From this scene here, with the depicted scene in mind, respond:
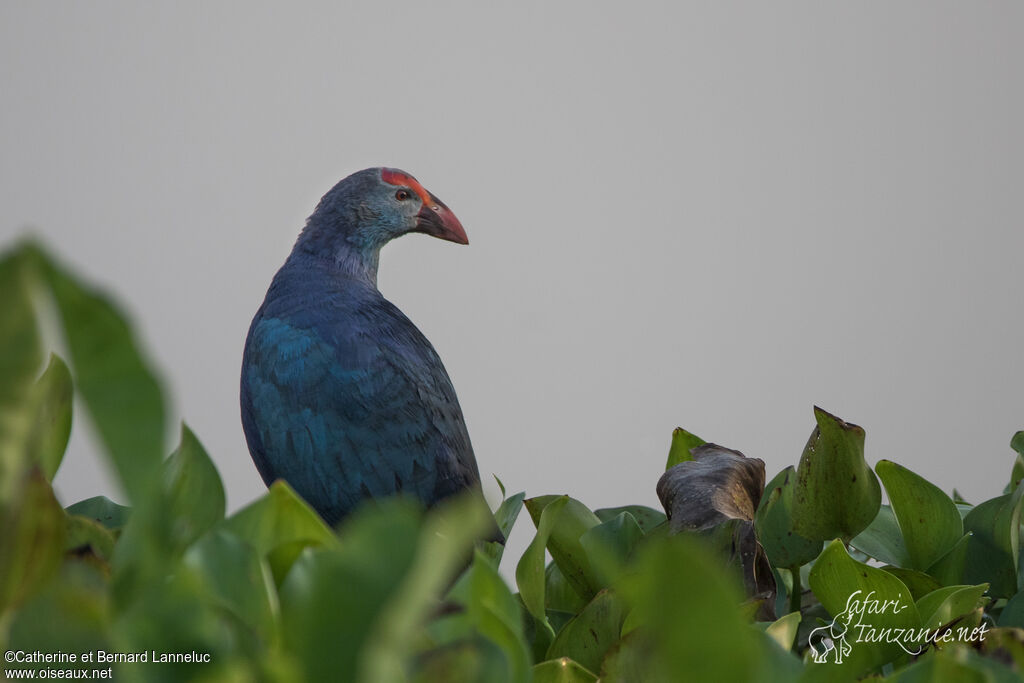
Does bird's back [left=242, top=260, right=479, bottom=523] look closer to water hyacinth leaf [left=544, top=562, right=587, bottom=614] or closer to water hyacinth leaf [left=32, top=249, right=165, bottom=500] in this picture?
water hyacinth leaf [left=544, top=562, right=587, bottom=614]

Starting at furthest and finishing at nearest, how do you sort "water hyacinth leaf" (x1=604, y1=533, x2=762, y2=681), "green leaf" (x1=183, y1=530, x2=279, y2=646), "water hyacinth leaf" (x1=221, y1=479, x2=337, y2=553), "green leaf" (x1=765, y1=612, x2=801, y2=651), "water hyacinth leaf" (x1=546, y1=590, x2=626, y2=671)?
1. "water hyacinth leaf" (x1=546, y1=590, x2=626, y2=671)
2. "green leaf" (x1=765, y1=612, x2=801, y2=651)
3. "water hyacinth leaf" (x1=221, y1=479, x2=337, y2=553)
4. "green leaf" (x1=183, y1=530, x2=279, y2=646)
5. "water hyacinth leaf" (x1=604, y1=533, x2=762, y2=681)

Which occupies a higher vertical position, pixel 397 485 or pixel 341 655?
pixel 341 655

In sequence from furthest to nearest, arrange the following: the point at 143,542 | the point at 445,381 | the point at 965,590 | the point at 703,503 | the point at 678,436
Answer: the point at 445,381 → the point at 678,436 → the point at 703,503 → the point at 965,590 → the point at 143,542

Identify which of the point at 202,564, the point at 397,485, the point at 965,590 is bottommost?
the point at 397,485

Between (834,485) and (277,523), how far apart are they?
32.1 inches

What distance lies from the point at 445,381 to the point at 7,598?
1857 millimetres

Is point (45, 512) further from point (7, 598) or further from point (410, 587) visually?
point (410, 587)

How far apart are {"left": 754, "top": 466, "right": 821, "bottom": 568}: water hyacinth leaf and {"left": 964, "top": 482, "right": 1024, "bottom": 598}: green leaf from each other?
8.1 inches

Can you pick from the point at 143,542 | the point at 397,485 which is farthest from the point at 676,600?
the point at 397,485

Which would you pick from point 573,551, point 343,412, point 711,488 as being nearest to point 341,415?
point 343,412

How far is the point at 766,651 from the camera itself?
56cm

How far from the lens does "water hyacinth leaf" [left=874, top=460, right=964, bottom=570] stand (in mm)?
1194

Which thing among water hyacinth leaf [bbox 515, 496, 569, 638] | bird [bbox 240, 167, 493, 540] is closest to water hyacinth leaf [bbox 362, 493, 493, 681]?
water hyacinth leaf [bbox 515, 496, 569, 638]

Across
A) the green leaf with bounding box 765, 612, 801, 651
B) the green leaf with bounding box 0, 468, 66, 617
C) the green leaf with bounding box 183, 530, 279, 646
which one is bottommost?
the green leaf with bounding box 765, 612, 801, 651
